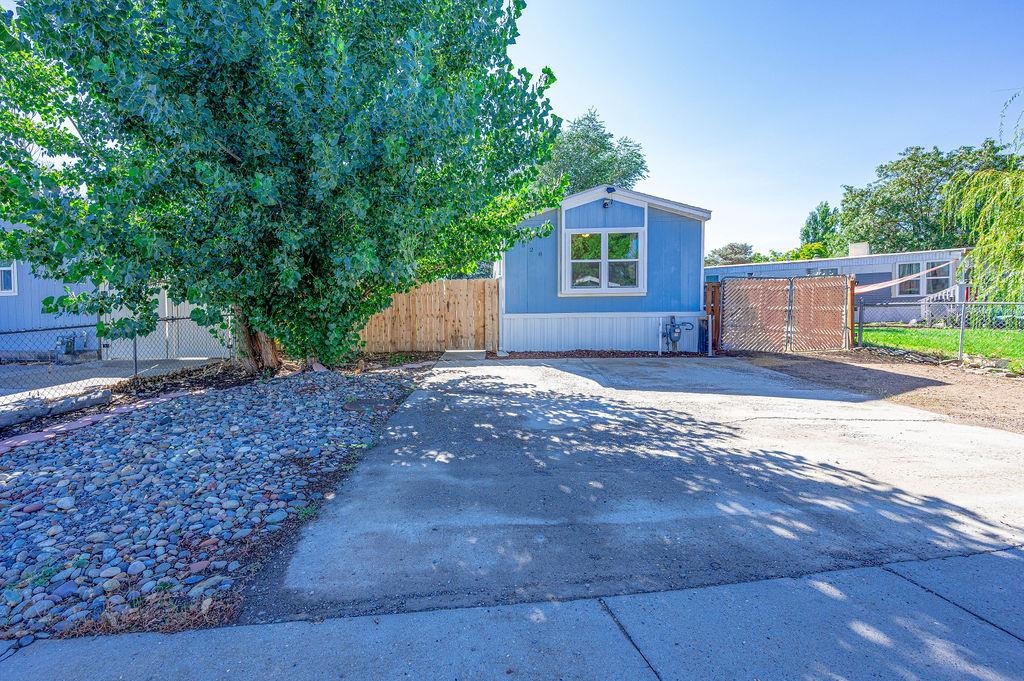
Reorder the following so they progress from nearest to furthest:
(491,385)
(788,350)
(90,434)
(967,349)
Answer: (90,434) → (491,385) → (967,349) → (788,350)

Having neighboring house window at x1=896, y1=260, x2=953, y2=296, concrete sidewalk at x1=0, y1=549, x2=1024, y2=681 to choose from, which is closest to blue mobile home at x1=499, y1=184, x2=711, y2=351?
concrete sidewalk at x1=0, y1=549, x2=1024, y2=681

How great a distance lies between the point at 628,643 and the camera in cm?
198

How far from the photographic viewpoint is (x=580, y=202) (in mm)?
10969

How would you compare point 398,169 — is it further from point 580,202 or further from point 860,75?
point 860,75

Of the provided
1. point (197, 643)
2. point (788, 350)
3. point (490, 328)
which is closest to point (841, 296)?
point (788, 350)

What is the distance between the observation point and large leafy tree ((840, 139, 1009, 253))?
28.9 m

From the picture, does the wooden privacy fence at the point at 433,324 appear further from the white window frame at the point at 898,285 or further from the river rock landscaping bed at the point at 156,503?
the white window frame at the point at 898,285

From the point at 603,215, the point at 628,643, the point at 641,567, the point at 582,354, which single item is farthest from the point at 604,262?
the point at 628,643

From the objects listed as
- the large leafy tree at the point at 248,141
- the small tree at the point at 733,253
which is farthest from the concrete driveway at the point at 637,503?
the small tree at the point at 733,253

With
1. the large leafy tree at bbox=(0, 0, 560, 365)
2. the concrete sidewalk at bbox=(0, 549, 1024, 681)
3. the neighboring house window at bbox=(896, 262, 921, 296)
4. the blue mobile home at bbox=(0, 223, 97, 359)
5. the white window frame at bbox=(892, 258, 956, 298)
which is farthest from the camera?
the neighboring house window at bbox=(896, 262, 921, 296)

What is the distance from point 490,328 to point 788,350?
6941 mm

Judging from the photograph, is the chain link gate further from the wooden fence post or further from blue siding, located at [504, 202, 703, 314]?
blue siding, located at [504, 202, 703, 314]

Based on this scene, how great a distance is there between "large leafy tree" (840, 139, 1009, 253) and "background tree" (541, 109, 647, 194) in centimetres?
1633

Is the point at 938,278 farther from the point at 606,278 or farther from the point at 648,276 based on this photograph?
the point at 606,278
